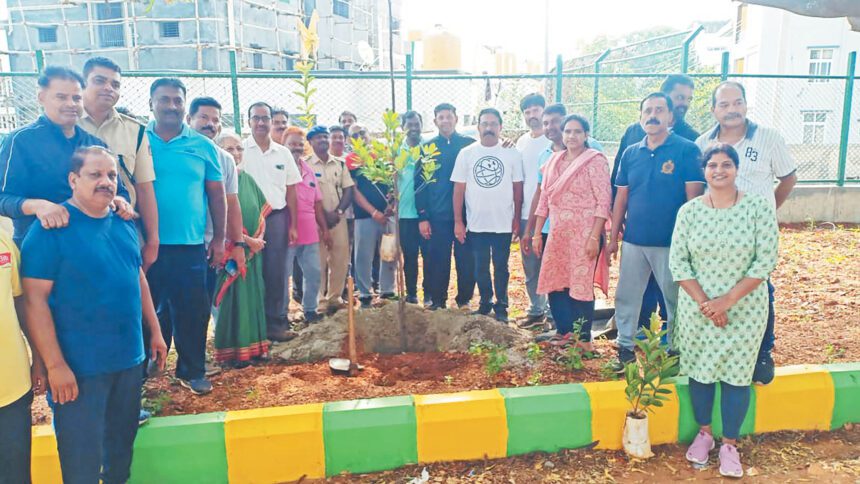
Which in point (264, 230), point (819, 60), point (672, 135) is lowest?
point (264, 230)

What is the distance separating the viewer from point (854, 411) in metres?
3.53

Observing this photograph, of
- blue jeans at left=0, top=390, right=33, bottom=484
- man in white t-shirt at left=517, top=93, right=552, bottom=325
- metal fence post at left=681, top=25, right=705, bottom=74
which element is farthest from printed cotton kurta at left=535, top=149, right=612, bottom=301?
metal fence post at left=681, top=25, right=705, bottom=74

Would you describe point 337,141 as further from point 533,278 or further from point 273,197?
point 533,278

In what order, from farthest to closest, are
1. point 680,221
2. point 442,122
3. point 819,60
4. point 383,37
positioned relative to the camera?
point 383,37 → point 819,60 → point 442,122 → point 680,221

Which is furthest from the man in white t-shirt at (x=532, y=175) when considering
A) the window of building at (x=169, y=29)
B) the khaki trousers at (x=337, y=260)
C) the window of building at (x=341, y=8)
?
the window of building at (x=341, y=8)

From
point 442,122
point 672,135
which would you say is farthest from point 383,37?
point 672,135

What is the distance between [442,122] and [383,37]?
2535 cm

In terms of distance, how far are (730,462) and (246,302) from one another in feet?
10.5

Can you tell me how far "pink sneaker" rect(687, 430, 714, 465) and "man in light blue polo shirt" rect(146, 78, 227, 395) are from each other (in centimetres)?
284

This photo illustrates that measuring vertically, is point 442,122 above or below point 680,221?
above

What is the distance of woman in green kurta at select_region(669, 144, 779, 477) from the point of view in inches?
119

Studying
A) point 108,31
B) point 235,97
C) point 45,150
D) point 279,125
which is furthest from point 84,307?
point 108,31

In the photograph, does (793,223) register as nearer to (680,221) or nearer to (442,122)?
(442,122)

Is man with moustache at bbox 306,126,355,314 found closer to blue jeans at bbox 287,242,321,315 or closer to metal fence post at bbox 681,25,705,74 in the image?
blue jeans at bbox 287,242,321,315
